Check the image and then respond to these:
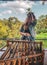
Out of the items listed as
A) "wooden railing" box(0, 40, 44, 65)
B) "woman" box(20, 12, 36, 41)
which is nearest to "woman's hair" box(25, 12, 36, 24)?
"woman" box(20, 12, 36, 41)

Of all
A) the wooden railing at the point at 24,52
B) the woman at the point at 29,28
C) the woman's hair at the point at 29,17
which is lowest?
the wooden railing at the point at 24,52

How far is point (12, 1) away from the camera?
1.79 metres

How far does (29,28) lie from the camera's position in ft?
5.82

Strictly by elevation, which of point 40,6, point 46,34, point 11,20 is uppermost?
point 40,6

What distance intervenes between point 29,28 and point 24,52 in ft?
0.88

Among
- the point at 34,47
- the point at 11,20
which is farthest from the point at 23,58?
the point at 11,20

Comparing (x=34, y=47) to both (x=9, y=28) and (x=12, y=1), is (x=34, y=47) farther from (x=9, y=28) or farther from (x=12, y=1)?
(x=12, y=1)

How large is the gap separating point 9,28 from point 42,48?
0.42 metres

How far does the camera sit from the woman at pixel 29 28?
1.76 metres

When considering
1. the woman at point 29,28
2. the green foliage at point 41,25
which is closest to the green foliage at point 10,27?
the woman at point 29,28

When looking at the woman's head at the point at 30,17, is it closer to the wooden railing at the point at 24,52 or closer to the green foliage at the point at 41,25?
the green foliage at the point at 41,25

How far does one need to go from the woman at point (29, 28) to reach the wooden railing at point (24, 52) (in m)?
0.06

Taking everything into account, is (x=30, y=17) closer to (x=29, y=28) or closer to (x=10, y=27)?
(x=29, y=28)

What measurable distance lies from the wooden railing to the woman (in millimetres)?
57
